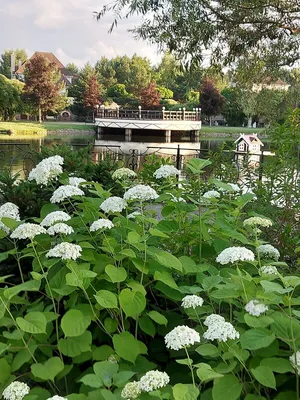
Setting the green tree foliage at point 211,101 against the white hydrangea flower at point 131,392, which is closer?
the white hydrangea flower at point 131,392

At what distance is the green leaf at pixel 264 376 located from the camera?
3.30 ft

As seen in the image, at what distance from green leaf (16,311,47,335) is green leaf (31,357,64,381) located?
0.34ft

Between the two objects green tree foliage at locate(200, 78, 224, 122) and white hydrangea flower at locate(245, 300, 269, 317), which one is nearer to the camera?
white hydrangea flower at locate(245, 300, 269, 317)

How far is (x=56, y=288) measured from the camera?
138 cm

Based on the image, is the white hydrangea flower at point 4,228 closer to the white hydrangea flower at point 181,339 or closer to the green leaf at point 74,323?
the green leaf at point 74,323

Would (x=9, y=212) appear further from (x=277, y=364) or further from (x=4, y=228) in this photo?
(x=277, y=364)

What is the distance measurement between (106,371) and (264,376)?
1.19ft

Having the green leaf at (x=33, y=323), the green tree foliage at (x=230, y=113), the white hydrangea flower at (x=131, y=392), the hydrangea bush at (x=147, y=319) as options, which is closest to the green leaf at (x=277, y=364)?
the hydrangea bush at (x=147, y=319)

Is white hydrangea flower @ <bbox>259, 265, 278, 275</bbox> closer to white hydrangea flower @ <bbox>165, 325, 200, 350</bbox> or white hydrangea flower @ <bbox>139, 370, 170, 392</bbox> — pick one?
white hydrangea flower @ <bbox>165, 325, 200, 350</bbox>

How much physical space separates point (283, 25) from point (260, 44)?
60 centimetres

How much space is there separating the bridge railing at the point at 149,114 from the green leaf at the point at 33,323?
102ft

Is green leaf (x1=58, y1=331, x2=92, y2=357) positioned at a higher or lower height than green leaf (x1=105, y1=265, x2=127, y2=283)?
lower

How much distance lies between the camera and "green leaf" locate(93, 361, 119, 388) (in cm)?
102

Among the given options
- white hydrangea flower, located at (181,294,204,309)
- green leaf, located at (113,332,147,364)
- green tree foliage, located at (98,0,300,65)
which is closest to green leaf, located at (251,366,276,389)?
white hydrangea flower, located at (181,294,204,309)
